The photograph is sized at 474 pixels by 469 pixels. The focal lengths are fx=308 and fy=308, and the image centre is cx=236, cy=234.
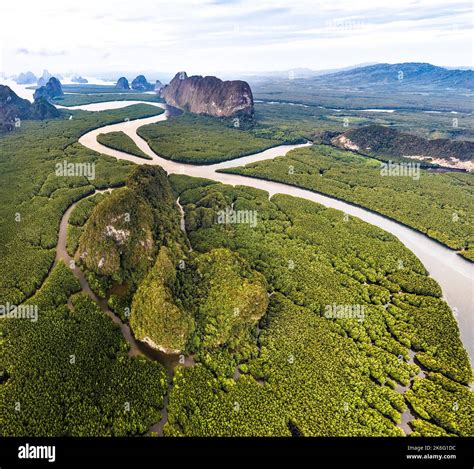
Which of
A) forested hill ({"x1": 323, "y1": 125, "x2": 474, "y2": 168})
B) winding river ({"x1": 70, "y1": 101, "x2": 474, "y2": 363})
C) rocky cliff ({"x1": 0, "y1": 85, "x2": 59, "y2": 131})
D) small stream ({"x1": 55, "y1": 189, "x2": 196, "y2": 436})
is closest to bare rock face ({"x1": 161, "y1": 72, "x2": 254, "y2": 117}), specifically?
winding river ({"x1": 70, "y1": 101, "x2": 474, "y2": 363})

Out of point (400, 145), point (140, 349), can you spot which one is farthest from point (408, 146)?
point (140, 349)

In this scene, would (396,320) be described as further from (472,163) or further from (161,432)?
(472,163)

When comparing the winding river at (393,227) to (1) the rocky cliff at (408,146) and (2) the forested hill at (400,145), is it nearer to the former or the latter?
(2) the forested hill at (400,145)

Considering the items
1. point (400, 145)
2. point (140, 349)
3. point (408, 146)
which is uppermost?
point (400, 145)

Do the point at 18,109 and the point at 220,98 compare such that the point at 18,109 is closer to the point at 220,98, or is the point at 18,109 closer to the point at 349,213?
the point at 220,98

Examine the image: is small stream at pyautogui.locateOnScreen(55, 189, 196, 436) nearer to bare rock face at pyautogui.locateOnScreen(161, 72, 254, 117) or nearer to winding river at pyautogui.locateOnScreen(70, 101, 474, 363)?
winding river at pyautogui.locateOnScreen(70, 101, 474, 363)

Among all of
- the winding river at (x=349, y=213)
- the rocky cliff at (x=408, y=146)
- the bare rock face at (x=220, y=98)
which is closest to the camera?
the winding river at (x=349, y=213)

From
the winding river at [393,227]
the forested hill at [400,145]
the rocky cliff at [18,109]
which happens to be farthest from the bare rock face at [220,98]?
the rocky cliff at [18,109]

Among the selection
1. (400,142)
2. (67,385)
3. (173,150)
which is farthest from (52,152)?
(400,142)

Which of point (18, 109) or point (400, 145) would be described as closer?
point (400, 145)
